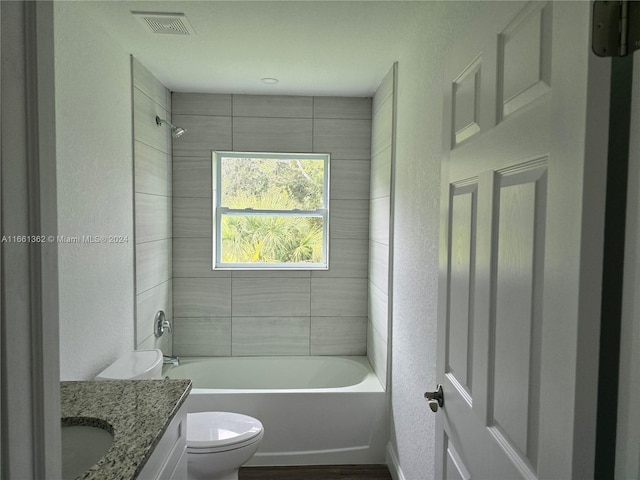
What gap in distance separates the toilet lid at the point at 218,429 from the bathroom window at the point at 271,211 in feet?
4.47

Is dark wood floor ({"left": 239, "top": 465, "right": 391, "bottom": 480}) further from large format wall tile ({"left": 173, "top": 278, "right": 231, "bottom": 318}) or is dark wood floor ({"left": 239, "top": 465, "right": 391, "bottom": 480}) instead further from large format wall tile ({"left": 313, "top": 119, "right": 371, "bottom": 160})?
large format wall tile ({"left": 313, "top": 119, "right": 371, "bottom": 160})

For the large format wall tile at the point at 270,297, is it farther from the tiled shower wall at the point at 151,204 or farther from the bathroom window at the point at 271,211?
the tiled shower wall at the point at 151,204

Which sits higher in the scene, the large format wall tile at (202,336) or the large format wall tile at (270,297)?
the large format wall tile at (270,297)

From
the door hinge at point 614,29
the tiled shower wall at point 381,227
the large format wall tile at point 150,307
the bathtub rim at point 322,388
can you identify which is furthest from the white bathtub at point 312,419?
the door hinge at point 614,29

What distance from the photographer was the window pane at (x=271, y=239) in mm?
3658

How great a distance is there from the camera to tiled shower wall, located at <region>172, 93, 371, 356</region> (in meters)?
3.52

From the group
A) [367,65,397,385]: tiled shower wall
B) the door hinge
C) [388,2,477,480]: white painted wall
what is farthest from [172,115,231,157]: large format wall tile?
the door hinge

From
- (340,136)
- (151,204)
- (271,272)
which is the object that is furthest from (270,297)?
(340,136)

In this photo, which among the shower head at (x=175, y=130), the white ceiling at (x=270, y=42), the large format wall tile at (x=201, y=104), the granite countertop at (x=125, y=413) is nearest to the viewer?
the granite countertop at (x=125, y=413)

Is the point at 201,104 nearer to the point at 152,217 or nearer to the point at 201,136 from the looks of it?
the point at 201,136

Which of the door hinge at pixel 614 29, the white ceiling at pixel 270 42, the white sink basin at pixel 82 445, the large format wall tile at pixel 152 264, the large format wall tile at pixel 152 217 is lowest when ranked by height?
the white sink basin at pixel 82 445

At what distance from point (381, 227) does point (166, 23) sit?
5.73 feet

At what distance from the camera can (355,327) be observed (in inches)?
144

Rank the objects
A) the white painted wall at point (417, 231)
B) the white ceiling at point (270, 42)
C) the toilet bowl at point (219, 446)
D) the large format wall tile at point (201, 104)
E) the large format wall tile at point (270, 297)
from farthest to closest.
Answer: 1. the large format wall tile at point (270, 297)
2. the large format wall tile at point (201, 104)
3. the toilet bowl at point (219, 446)
4. the white ceiling at point (270, 42)
5. the white painted wall at point (417, 231)
